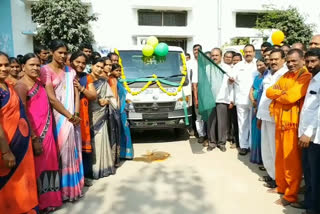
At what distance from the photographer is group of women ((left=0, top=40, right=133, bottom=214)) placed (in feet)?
8.50

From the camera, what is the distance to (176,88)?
233 inches

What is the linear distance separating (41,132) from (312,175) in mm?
2770

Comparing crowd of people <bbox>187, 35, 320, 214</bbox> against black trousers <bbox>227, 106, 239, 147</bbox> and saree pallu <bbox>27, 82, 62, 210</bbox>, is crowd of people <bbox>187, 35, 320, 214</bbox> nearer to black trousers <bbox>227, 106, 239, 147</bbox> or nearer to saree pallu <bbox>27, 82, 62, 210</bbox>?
black trousers <bbox>227, 106, 239, 147</bbox>

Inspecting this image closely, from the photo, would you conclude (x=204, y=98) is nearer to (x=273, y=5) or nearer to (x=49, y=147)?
(x=49, y=147)

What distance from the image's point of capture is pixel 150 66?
6.18m

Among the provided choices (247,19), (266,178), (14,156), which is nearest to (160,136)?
(266,178)

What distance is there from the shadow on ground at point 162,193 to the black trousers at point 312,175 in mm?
1025

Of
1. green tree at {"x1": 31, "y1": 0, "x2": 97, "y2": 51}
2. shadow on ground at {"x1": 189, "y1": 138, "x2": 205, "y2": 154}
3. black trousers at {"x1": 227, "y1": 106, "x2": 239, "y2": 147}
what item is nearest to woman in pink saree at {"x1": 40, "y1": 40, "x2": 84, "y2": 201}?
shadow on ground at {"x1": 189, "y1": 138, "x2": 205, "y2": 154}

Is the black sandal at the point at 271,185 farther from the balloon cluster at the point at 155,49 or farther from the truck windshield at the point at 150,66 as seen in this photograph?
the balloon cluster at the point at 155,49

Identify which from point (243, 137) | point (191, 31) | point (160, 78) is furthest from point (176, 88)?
point (191, 31)

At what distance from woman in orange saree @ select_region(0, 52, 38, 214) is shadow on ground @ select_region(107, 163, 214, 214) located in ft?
3.10

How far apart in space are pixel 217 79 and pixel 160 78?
1238 millimetres

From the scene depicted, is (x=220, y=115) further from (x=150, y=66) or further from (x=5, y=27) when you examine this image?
(x=5, y=27)

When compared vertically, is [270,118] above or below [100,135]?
above
